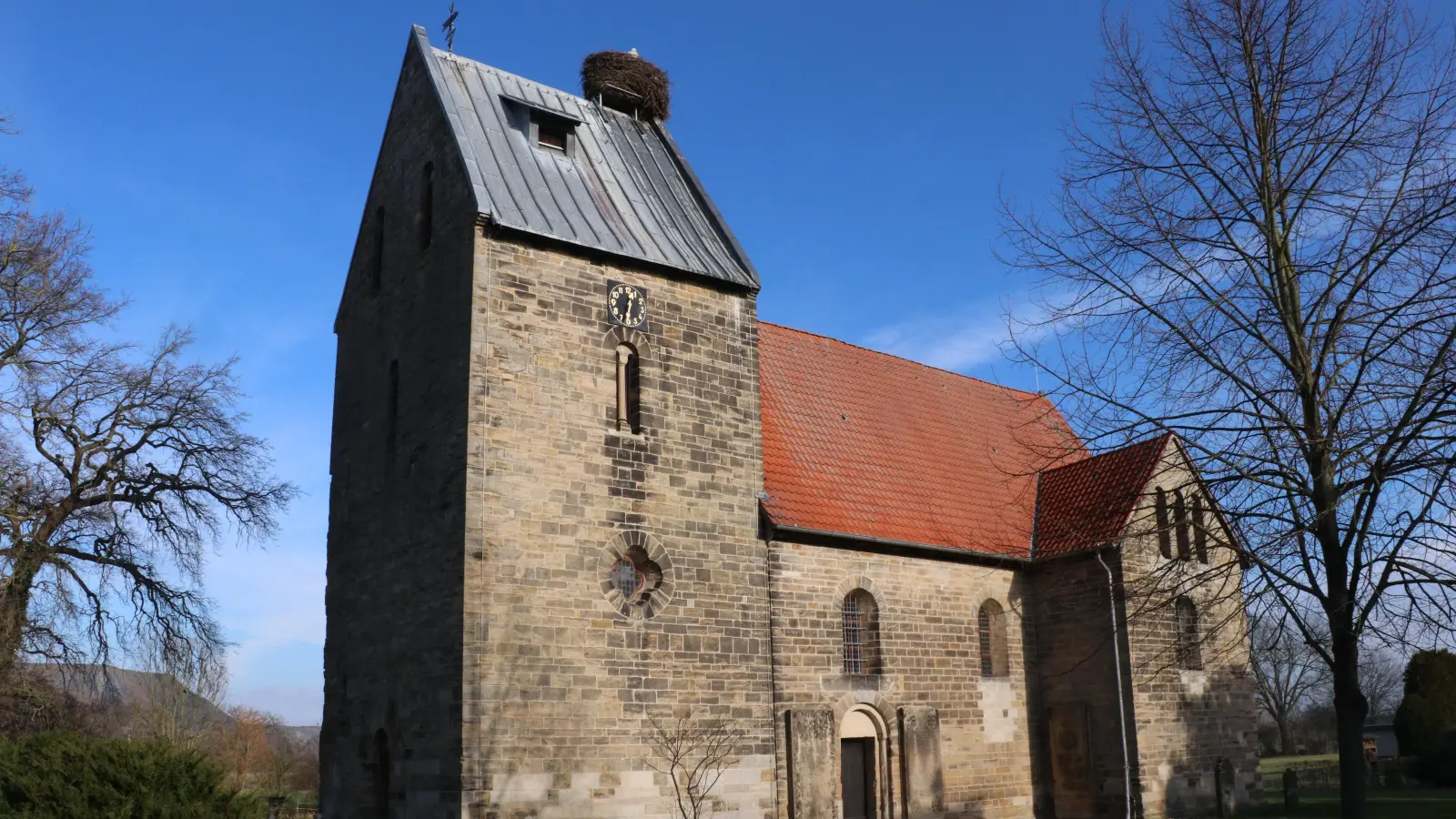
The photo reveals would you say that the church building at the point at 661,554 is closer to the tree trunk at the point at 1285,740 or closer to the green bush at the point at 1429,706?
the green bush at the point at 1429,706

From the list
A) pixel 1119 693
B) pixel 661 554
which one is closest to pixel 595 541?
pixel 661 554

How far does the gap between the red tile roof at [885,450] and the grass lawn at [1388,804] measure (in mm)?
7099

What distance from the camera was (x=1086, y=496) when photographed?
76.4 ft

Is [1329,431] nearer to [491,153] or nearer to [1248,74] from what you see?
[1248,74]

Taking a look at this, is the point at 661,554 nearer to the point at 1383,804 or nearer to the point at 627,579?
the point at 627,579

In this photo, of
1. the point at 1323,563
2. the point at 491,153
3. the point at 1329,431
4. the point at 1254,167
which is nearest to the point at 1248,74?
the point at 1254,167

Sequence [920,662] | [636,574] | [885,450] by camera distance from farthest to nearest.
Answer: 1. [885,450]
2. [920,662]
3. [636,574]

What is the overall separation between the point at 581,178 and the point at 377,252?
3789mm

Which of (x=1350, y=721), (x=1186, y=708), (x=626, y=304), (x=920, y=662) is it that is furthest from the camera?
(x=1186, y=708)

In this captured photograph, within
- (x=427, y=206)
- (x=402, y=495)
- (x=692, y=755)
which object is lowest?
(x=692, y=755)

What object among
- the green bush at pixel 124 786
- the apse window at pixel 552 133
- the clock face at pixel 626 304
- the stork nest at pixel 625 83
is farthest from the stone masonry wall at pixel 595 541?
the stork nest at pixel 625 83

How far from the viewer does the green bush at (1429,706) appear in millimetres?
33969

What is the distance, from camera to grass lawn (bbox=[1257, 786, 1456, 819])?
68.5 ft

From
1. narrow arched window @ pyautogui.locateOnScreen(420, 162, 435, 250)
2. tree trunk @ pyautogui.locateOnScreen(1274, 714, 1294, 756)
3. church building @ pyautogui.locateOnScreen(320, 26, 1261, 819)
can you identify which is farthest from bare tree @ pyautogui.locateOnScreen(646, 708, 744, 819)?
tree trunk @ pyautogui.locateOnScreen(1274, 714, 1294, 756)
